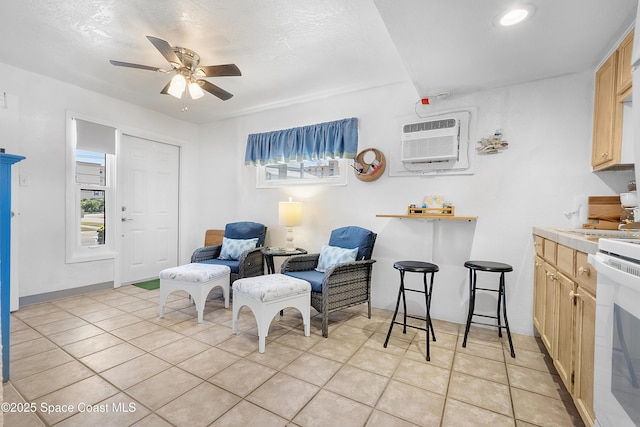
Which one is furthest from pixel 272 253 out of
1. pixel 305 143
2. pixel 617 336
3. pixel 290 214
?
pixel 617 336

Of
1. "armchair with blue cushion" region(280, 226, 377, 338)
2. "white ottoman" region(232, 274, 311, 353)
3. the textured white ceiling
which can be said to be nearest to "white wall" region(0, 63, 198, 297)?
the textured white ceiling

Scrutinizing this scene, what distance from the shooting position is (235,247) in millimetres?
3533

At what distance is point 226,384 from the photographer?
179 centimetres

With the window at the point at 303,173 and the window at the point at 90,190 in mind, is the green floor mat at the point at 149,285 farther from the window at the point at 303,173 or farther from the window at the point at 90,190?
the window at the point at 303,173

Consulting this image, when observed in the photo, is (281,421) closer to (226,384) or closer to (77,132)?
(226,384)

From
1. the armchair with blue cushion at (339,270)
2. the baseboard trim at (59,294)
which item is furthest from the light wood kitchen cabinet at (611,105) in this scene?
the baseboard trim at (59,294)

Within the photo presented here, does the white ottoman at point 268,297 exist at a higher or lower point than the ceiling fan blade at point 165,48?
lower

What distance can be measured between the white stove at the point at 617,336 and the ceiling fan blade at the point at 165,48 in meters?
2.63

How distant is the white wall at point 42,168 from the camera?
9.84 ft

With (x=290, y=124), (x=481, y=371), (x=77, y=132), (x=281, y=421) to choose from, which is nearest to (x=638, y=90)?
(x=481, y=371)

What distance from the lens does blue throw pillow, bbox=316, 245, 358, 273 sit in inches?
112

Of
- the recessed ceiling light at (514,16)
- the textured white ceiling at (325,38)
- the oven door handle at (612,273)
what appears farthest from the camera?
the textured white ceiling at (325,38)

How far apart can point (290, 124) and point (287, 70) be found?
918 millimetres

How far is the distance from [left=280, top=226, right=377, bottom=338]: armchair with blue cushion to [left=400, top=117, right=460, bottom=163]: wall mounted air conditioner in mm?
893
